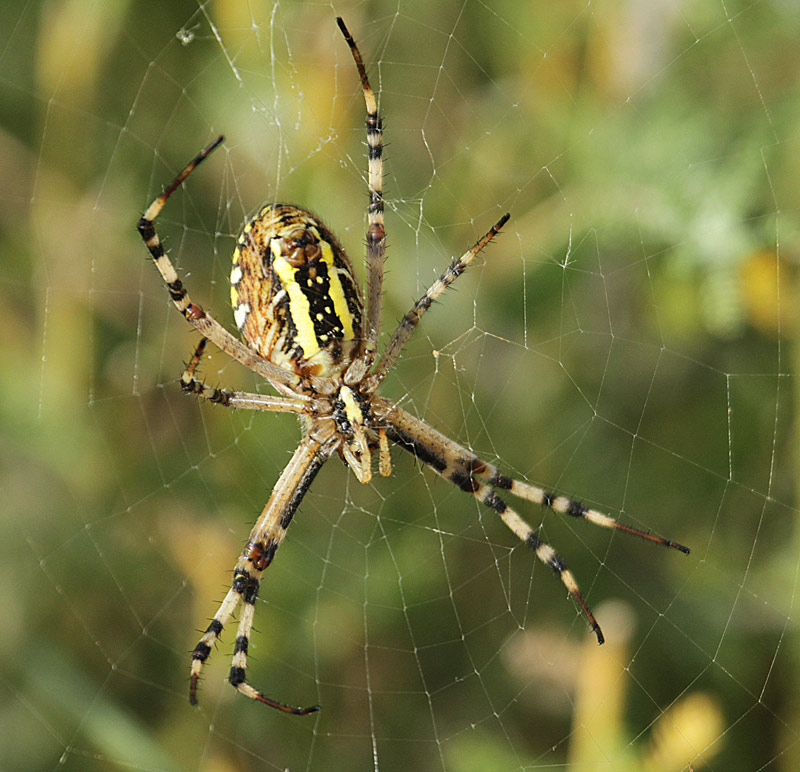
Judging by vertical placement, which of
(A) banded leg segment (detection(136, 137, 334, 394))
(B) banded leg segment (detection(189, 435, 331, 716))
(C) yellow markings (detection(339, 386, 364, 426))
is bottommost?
(B) banded leg segment (detection(189, 435, 331, 716))

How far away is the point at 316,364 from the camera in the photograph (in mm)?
2797

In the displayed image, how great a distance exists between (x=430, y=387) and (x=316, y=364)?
69 centimetres

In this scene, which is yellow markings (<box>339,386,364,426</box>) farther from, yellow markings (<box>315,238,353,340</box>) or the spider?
yellow markings (<box>315,238,353,340</box>)

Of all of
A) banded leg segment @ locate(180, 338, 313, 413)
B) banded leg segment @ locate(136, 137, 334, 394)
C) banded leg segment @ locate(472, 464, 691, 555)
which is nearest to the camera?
banded leg segment @ locate(136, 137, 334, 394)

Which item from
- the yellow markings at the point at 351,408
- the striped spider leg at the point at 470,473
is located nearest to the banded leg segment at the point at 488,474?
the striped spider leg at the point at 470,473

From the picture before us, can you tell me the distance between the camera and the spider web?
2.69 m

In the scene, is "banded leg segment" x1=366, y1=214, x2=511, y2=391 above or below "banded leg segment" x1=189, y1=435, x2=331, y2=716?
above

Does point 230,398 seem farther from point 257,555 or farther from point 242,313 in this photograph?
point 257,555

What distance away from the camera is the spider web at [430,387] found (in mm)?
2689

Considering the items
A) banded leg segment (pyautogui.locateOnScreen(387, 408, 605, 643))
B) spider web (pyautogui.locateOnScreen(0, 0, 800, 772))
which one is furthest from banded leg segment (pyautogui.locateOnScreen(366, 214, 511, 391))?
spider web (pyautogui.locateOnScreen(0, 0, 800, 772))

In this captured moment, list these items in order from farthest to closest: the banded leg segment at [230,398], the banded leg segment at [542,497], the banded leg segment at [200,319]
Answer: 1. the banded leg segment at [230,398]
2. the banded leg segment at [542,497]
3. the banded leg segment at [200,319]

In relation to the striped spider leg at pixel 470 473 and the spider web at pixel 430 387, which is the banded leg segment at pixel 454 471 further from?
the spider web at pixel 430 387

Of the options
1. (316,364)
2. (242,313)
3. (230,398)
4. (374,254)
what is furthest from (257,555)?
(374,254)

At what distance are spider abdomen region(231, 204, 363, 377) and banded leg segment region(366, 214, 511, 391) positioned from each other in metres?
0.12
